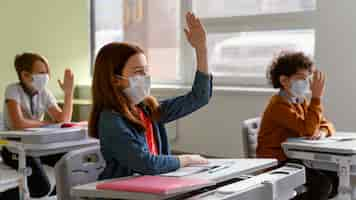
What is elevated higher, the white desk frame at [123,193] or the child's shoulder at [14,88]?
the child's shoulder at [14,88]

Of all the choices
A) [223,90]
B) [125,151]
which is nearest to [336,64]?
[223,90]

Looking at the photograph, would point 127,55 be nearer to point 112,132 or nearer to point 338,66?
point 112,132

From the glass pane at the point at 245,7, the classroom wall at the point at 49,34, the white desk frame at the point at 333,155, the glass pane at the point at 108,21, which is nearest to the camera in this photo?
the white desk frame at the point at 333,155

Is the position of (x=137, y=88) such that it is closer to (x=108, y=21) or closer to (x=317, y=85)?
(x=317, y=85)

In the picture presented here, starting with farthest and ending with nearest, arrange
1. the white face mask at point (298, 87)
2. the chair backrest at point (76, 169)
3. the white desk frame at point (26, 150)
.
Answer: the white face mask at point (298, 87)
the white desk frame at point (26, 150)
the chair backrest at point (76, 169)

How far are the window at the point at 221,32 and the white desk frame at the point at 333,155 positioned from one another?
1.65 m

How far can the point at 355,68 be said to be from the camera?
11.9 feet

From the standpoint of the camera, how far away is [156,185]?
1.41m

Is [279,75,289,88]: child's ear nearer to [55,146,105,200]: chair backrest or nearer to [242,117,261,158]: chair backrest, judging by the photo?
[242,117,261,158]: chair backrest

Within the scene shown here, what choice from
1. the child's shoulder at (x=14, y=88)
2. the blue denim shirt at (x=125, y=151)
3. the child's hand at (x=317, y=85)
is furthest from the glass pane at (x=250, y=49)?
the blue denim shirt at (x=125, y=151)

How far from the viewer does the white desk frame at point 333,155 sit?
93.9 inches

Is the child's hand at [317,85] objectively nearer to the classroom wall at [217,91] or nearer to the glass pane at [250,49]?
the classroom wall at [217,91]

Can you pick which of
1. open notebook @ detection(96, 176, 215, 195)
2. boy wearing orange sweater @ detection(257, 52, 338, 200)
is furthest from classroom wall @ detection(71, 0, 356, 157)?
open notebook @ detection(96, 176, 215, 195)

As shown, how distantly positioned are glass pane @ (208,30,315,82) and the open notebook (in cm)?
267
